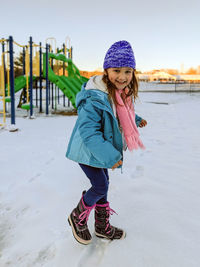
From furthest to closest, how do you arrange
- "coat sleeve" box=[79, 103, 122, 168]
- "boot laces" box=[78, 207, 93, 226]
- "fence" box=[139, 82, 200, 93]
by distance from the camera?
"fence" box=[139, 82, 200, 93], "boot laces" box=[78, 207, 93, 226], "coat sleeve" box=[79, 103, 122, 168]

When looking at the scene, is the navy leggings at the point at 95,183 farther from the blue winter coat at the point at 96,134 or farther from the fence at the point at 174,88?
the fence at the point at 174,88

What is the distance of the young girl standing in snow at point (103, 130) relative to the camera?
1.47 m

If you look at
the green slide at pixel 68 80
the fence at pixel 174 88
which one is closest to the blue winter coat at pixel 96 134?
the green slide at pixel 68 80

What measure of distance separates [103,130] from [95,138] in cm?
15

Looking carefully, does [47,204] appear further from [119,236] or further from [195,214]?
[195,214]

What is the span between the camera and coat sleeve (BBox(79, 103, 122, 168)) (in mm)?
1441

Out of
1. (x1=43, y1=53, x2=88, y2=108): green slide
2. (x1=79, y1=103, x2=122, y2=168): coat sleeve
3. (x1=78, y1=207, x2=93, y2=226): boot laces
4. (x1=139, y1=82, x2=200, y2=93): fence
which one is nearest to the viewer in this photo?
(x1=79, y1=103, x2=122, y2=168): coat sleeve

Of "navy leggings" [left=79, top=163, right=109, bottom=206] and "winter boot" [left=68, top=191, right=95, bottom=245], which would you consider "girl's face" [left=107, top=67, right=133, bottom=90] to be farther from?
"winter boot" [left=68, top=191, right=95, bottom=245]

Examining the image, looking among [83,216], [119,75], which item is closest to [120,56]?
[119,75]

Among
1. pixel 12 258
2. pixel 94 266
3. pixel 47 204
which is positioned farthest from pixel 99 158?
pixel 47 204

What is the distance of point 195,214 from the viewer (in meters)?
2.21

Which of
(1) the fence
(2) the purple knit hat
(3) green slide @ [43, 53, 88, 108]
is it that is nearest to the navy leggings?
(2) the purple knit hat

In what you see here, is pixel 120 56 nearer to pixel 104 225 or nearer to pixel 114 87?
pixel 114 87

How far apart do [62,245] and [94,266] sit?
327mm
